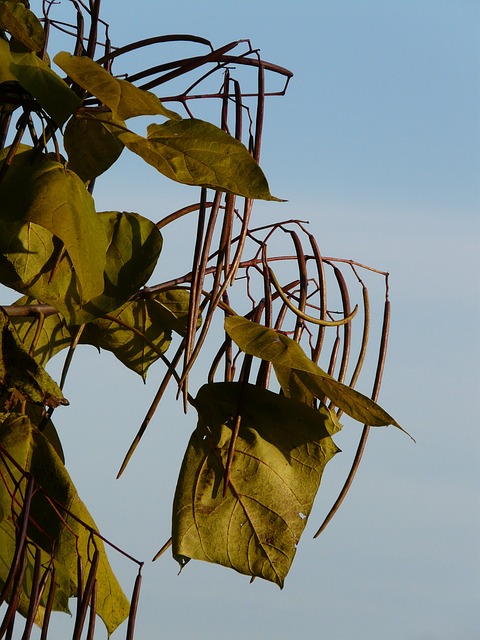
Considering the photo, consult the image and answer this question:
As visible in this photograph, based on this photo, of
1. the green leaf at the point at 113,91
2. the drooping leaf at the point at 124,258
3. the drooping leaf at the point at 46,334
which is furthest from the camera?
the drooping leaf at the point at 46,334

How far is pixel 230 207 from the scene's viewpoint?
0.61 metres

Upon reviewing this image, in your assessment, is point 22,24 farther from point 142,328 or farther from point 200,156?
point 142,328

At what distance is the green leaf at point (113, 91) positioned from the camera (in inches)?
19.3

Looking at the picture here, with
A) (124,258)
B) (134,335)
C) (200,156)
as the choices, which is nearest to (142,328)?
(134,335)

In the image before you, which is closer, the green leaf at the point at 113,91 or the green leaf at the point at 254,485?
the green leaf at the point at 113,91

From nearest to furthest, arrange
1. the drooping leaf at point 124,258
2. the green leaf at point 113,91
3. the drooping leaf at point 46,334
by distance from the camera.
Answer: the green leaf at point 113,91, the drooping leaf at point 124,258, the drooping leaf at point 46,334

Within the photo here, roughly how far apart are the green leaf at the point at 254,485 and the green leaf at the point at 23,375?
132mm

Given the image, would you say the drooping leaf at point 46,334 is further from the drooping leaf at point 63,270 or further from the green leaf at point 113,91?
the green leaf at point 113,91

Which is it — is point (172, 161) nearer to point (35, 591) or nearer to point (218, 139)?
point (218, 139)

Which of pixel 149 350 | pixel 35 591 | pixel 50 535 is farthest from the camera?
pixel 149 350

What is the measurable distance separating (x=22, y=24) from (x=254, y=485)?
331mm

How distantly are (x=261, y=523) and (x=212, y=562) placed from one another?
0.14 ft

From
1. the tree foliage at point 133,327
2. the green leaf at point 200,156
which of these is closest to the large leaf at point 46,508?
the tree foliage at point 133,327

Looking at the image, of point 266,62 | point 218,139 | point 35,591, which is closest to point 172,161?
point 218,139
